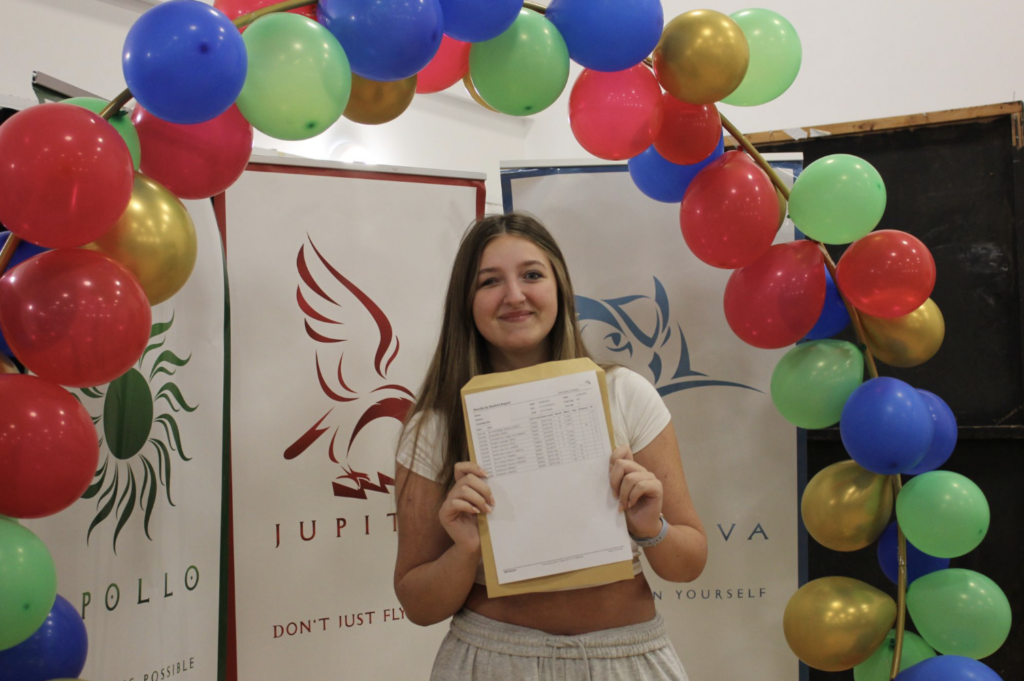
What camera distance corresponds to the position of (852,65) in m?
4.03

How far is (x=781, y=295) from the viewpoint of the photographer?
1963 millimetres

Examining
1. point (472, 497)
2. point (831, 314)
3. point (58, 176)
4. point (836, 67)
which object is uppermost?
point (836, 67)

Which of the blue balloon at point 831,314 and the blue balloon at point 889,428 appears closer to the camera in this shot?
the blue balloon at point 889,428

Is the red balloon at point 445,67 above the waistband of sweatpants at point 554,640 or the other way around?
above

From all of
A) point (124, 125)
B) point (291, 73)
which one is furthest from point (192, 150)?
point (291, 73)

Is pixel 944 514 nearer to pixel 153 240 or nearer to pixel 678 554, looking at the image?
pixel 678 554

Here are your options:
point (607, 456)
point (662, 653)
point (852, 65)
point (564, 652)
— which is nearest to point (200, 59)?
point (607, 456)

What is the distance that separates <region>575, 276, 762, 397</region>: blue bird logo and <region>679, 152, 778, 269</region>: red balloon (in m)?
0.50

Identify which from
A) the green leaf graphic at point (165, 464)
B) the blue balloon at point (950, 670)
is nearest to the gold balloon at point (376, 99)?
the green leaf graphic at point (165, 464)

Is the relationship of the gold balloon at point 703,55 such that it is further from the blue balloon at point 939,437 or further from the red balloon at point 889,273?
the blue balloon at point 939,437

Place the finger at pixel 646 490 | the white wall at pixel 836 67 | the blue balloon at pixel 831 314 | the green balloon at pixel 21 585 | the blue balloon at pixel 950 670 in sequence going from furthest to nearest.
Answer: the white wall at pixel 836 67, the blue balloon at pixel 831 314, the blue balloon at pixel 950 670, the finger at pixel 646 490, the green balloon at pixel 21 585

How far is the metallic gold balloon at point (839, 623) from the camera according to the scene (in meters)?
1.90

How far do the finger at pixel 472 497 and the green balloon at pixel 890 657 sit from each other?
3.64 ft

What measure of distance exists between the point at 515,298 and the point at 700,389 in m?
1.01
